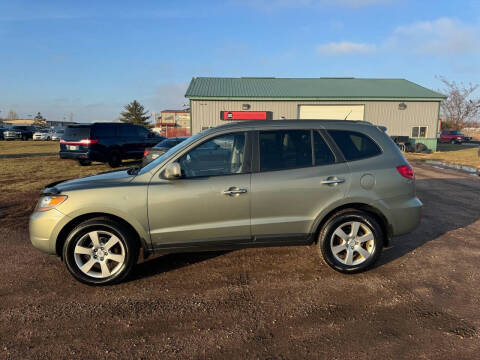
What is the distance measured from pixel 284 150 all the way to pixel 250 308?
5.98 ft

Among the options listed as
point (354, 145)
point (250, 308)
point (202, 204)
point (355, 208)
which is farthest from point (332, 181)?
point (250, 308)

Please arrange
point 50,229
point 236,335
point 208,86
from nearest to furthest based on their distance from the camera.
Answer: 1. point 236,335
2. point 50,229
3. point 208,86

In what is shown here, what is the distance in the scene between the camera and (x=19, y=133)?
38250 millimetres

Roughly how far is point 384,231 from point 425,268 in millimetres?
742

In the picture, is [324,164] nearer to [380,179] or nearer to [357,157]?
[357,157]

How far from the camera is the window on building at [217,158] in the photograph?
12.1 ft

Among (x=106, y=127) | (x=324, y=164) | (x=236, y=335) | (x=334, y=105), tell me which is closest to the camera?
(x=236, y=335)

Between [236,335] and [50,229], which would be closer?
[236,335]

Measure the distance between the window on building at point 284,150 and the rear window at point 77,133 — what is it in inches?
411

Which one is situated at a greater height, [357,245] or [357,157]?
[357,157]

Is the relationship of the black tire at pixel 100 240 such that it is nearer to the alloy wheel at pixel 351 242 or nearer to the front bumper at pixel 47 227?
the front bumper at pixel 47 227

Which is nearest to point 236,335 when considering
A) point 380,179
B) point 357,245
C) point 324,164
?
point 357,245

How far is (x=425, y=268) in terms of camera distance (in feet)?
13.3

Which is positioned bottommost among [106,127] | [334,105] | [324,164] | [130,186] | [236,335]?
[236,335]
